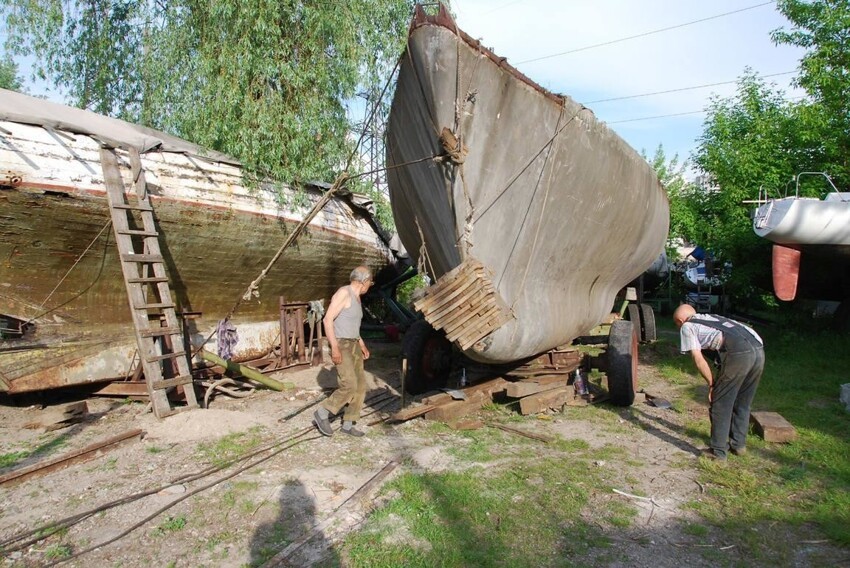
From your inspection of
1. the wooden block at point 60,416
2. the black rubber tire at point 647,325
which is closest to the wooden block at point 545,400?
Answer: the black rubber tire at point 647,325

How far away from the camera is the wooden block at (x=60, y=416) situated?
5.49m

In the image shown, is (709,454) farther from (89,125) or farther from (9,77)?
(9,77)

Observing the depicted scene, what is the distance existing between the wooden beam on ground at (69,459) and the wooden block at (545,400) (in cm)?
345

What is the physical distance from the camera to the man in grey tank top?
503 centimetres

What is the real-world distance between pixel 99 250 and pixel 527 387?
4682 millimetres

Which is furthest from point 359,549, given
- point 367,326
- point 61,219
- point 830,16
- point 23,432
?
point 830,16

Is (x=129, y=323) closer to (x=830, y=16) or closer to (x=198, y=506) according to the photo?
(x=198, y=506)

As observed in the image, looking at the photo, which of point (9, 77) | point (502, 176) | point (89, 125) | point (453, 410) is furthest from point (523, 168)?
point (9, 77)

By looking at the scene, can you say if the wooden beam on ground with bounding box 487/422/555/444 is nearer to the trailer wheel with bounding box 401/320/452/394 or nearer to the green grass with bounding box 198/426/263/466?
the trailer wheel with bounding box 401/320/452/394

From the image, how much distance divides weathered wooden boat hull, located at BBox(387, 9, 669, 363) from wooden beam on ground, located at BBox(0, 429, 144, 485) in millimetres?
2926

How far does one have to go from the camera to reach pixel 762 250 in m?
11.0

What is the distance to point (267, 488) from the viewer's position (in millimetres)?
3844

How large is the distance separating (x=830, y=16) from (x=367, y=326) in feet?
34.0

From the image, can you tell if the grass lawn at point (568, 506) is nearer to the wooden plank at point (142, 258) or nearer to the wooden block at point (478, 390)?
the wooden block at point (478, 390)
